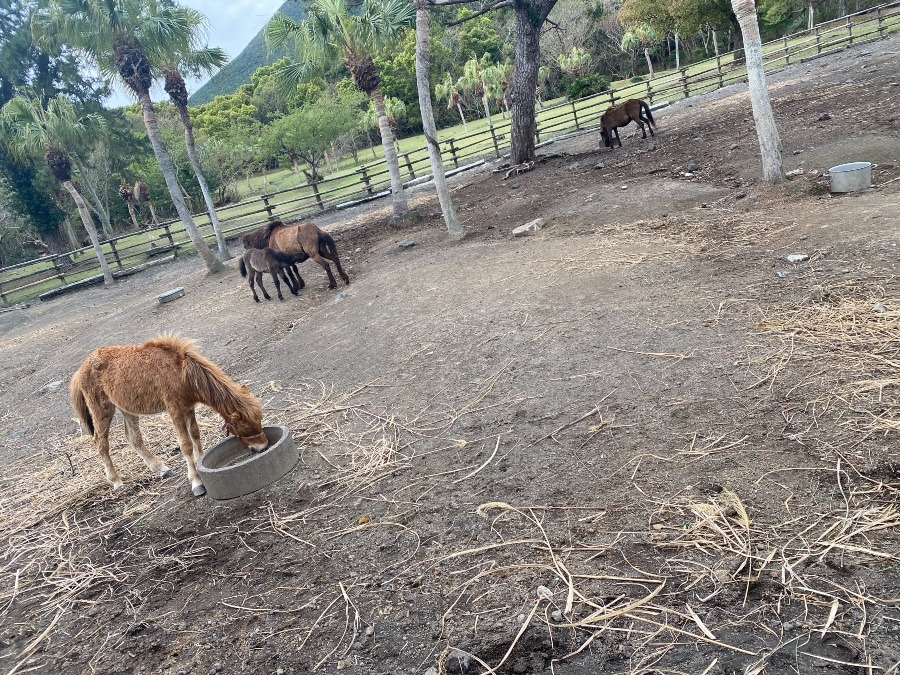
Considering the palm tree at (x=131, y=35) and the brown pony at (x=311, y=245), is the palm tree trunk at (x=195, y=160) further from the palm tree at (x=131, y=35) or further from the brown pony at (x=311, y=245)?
the brown pony at (x=311, y=245)

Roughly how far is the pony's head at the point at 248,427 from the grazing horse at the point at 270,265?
642 centimetres

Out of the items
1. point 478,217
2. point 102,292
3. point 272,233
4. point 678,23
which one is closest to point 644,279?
point 478,217

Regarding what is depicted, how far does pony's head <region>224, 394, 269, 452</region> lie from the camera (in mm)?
4289

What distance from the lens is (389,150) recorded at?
45.2 ft

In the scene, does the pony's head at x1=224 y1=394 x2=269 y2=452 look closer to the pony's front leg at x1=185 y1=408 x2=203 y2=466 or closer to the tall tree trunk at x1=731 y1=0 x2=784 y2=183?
the pony's front leg at x1=185 y1=408 x2=203 y2=466

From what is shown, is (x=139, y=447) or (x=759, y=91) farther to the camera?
(x=759, y=91)

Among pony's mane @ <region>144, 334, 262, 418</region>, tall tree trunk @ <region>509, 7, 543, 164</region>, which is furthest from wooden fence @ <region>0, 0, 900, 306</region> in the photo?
pony's mane @ <region>144, 334, 262, 418</region>

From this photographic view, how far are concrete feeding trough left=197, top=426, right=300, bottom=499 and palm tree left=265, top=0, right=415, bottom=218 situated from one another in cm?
1004

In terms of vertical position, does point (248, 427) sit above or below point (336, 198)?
below

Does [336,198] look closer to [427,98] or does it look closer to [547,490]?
[427,98]

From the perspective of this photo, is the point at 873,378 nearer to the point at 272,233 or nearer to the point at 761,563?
the point at 761,563

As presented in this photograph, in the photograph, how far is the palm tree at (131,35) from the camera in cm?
1351

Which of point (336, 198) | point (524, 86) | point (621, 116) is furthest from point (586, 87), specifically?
point (524, 86)

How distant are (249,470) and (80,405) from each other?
6.22ft
